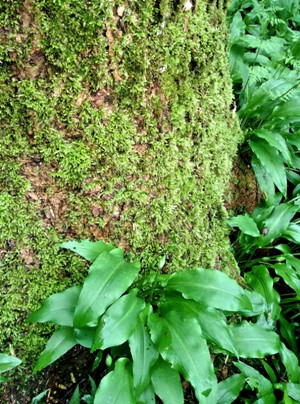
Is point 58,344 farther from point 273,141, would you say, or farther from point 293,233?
point 273,141

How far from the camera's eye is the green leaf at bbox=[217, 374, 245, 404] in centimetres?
183

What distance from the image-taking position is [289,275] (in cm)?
225

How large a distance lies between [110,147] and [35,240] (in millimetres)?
499

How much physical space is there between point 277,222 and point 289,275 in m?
0.34

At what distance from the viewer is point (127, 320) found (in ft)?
5.08

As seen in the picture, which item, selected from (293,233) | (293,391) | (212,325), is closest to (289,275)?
(293,233)

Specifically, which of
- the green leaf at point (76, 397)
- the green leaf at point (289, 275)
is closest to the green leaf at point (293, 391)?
the green leaf at point (289, 275)

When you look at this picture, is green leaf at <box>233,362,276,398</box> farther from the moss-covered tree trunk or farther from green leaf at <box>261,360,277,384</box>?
the moss-covered tree trunk

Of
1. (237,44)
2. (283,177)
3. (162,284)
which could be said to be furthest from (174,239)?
(237,44)

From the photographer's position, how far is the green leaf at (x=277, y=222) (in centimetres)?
237

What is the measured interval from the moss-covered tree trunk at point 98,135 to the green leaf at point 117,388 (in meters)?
0.39

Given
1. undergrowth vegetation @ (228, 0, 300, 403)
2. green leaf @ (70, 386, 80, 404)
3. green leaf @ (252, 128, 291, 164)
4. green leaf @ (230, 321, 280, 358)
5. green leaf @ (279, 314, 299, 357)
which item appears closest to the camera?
green leaf @ (70, 386, 80, 404)

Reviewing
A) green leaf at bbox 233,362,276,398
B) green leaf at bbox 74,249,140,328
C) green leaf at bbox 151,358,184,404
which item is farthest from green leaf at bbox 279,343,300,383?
green leaf at bbox 74,249,140,328

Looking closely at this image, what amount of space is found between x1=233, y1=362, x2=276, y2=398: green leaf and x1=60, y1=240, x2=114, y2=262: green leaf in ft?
2.92
